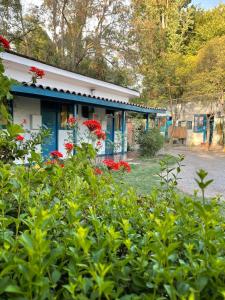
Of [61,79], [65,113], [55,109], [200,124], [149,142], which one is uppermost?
[61,79]

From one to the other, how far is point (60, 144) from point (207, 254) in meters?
10.7

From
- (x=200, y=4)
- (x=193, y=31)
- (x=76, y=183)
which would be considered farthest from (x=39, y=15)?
(x=76, y=183)

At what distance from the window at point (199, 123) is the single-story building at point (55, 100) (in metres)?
10.3

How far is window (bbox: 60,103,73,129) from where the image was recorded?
462 inches

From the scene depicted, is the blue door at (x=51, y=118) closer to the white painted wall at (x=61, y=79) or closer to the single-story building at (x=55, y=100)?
the single-story building at (x=55, y=100)

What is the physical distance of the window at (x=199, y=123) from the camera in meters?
23.8

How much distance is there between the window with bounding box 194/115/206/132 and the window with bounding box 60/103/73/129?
50.0ft

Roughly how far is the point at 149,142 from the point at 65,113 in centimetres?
503

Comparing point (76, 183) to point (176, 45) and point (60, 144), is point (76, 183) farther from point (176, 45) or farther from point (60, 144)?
point (176, 45)

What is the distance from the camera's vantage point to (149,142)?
14.7 m

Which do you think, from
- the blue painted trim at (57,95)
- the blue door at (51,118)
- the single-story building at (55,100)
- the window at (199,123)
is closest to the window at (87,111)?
the single-story building at (55,100)

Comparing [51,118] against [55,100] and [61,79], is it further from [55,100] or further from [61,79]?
[61,79]

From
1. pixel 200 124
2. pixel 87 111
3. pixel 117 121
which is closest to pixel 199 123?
pixel 200 124

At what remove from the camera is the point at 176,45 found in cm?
2417
